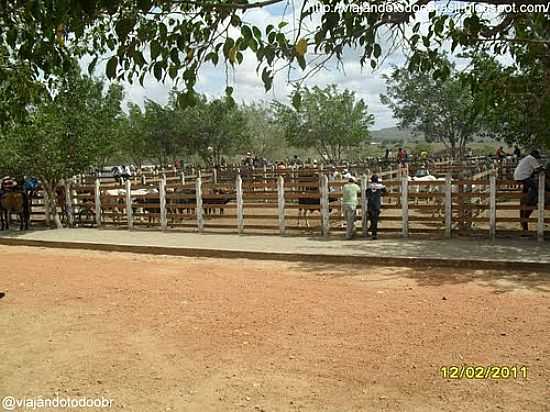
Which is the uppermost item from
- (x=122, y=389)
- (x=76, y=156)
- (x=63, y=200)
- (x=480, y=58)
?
(x=480, y=58)

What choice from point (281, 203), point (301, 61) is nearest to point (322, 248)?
point (281, 203)

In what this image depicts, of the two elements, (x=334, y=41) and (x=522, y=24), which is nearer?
(x=334, y=41)

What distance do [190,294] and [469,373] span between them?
457cm

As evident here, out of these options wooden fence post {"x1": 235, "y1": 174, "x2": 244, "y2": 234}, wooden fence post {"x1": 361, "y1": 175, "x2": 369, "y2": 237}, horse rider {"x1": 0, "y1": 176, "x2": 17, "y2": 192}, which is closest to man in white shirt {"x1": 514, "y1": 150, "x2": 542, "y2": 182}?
wooden fence post {"x1": 361, "y1": 175, "x2": 369, "y2": 237}

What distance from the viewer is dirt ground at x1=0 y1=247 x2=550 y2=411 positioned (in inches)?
186

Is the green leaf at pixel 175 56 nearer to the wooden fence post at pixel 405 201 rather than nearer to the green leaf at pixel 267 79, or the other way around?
the green leaf at pixel 267 79

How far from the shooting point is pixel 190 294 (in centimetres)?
859

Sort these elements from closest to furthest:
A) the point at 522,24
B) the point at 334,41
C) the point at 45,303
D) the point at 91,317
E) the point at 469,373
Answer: the point at 334,41 < the point at 469,373 < the point at 522,24 < the point at 91,317 < the point at 45,303

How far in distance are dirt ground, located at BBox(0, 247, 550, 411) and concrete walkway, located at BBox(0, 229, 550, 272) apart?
1.88ft

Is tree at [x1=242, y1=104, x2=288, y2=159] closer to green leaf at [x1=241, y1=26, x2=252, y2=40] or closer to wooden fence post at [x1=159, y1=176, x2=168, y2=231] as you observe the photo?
wooden fence post at [x1=159, y1=176, x2=168, y2=231]

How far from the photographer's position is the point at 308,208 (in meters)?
14.4

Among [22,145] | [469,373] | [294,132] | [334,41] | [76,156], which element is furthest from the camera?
[294,132]

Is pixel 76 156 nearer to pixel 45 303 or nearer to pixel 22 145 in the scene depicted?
pixel 22 145

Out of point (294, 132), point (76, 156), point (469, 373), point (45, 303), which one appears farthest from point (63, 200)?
point (294, 132)
